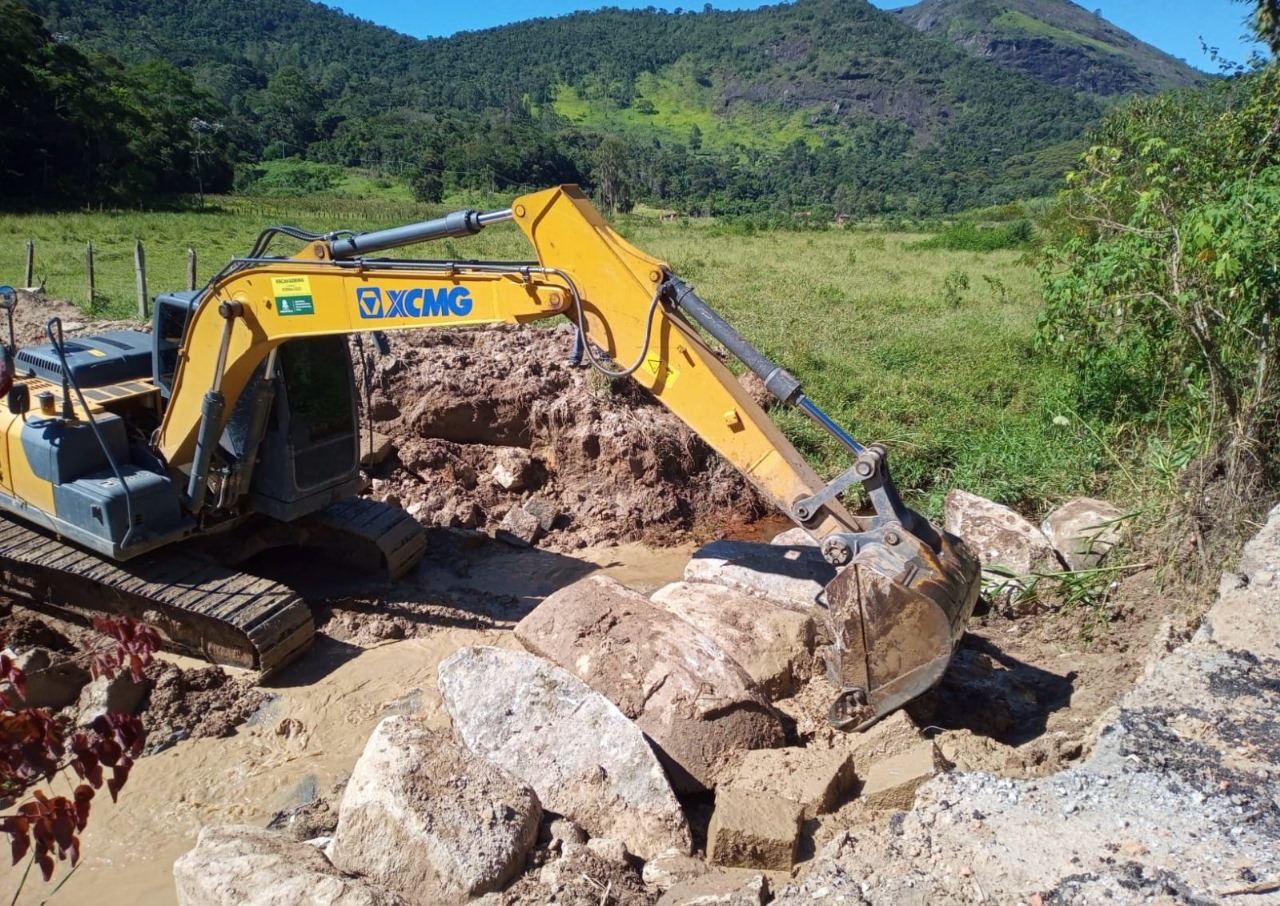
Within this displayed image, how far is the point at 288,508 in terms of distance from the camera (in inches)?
262

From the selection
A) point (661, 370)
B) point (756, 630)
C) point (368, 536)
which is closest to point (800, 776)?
point (756, 630)

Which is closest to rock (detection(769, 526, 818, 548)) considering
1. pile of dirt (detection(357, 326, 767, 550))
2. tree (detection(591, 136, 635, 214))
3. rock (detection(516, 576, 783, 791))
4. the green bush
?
pile of dirt (detection(357, 326, 767, 550))

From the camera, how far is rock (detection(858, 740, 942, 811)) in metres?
4.16

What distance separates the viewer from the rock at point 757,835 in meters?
4.02

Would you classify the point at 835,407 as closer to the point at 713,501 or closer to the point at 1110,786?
the point at 713,501

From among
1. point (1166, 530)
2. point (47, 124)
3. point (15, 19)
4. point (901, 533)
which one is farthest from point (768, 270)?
point (15, 19)

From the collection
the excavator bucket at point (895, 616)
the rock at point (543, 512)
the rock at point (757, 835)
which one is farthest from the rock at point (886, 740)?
the rock at point (543, 512)

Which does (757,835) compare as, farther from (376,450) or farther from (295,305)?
(376,450)

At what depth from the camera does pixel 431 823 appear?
386cm

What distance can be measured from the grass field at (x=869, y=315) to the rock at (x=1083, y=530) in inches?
36.4

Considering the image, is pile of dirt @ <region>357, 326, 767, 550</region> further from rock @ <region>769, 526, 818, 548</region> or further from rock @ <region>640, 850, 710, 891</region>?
rock @ <region>640, 850, 710, 891</region>

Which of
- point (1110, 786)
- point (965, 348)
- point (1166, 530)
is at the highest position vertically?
point (965, 348)

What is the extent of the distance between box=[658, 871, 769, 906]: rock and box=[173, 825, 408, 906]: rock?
107cm

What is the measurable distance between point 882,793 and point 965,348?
34.9ft
